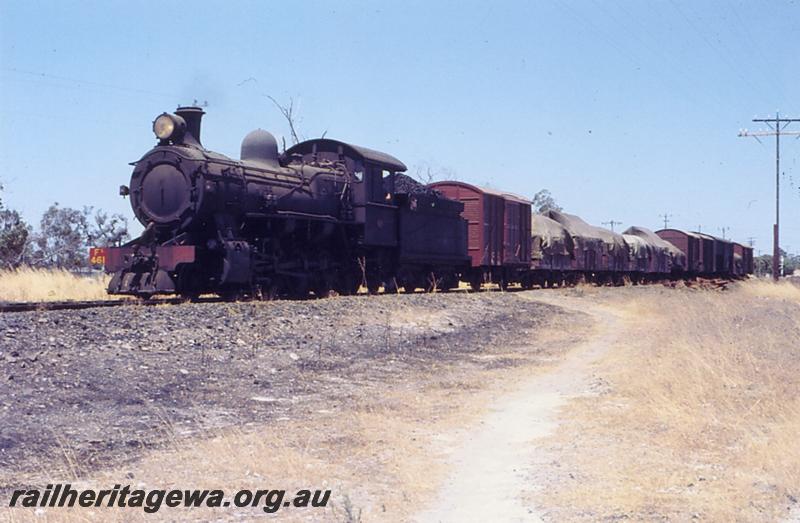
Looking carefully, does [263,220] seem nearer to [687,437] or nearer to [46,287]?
[46,287]

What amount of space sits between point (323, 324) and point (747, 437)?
7.74 metres

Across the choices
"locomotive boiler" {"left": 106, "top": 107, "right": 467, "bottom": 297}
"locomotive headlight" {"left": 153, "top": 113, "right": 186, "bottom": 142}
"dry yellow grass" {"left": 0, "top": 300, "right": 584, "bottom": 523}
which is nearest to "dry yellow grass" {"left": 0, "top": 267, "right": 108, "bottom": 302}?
"locomotive boiler" {"left": 106, "top": 107, "right": 467, "bottom": 297}

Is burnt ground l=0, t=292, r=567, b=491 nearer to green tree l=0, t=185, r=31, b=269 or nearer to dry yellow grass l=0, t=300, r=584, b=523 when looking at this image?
dry yellow grass l=0, t=300, r=584, b=523

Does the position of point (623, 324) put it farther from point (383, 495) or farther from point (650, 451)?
point (383, 495)

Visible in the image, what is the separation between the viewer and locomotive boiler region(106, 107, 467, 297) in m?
16.5

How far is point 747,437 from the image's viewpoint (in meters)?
7.70

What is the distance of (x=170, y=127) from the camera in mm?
17391

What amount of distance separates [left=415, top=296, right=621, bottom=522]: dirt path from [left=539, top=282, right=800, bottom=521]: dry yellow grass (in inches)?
10.2

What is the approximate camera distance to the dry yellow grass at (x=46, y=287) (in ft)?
66.2

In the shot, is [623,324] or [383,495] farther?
[623,324]

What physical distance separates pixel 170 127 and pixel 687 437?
42.2ft

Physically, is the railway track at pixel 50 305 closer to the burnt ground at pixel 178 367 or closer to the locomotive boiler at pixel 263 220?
the burnt ground at pixel 178 367

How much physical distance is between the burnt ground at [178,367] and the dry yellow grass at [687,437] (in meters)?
2.80

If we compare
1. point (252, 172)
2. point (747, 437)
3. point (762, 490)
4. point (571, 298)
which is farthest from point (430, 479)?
point (571, 298)
